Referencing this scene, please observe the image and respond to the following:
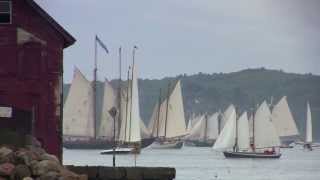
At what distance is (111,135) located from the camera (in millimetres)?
142875

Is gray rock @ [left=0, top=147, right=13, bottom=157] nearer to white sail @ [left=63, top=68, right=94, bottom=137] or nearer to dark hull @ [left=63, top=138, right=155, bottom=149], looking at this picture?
white sail @ [left=63, top=68, right=94, bottom=137]

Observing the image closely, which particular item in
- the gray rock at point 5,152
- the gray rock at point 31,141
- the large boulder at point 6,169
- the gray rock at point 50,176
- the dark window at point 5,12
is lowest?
the gray rock at point 50,176

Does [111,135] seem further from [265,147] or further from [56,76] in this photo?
[56,76]

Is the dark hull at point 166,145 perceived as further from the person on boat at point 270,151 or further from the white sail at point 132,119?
the white sail at point 132,119

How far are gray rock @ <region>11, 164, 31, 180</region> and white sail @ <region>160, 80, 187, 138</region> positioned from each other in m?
97.5

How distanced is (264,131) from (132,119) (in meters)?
19.6

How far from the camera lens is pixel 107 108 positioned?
449ft

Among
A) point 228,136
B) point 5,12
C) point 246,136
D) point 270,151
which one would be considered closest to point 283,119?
point 270,151

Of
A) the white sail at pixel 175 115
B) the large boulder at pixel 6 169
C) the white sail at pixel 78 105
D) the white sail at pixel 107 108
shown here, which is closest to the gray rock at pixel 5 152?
the large boulder at pixel 6 169

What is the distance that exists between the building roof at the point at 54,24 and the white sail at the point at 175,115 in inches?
3492

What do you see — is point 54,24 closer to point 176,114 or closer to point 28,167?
point 28,167

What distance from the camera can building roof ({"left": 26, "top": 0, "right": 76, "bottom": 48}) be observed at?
39094mm

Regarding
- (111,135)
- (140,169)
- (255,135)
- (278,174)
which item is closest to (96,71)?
(111,135)

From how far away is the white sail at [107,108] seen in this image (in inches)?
5379
